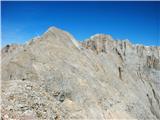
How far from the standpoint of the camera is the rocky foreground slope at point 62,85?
65.0ft

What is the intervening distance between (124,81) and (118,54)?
11.0 m

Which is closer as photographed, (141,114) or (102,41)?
(141,114)

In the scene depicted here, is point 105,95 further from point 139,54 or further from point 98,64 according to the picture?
point 139,54

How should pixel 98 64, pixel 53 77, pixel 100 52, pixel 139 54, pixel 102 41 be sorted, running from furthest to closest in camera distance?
pixel 139 54
pixel 102 41
pixel 100 52
pixel 98 64
pixel 53 77

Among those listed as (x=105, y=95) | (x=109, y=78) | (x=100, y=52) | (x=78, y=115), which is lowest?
(x=78, y=115)

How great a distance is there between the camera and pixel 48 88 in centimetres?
2475

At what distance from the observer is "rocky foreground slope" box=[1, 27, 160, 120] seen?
19.8m

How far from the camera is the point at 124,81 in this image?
129 ft

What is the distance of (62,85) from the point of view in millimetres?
26141

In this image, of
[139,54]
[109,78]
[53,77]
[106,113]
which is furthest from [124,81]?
[139,54]

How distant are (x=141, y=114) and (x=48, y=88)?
45.9ft

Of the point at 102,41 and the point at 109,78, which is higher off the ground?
the point at 102,41

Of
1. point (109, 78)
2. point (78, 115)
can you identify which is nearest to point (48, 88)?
point (78, 115)

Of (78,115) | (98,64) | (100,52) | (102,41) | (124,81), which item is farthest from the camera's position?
(102,41)
